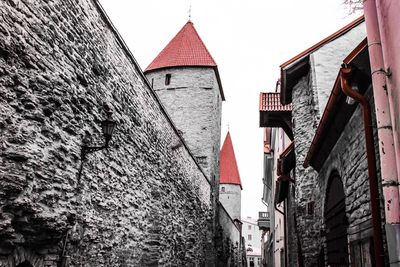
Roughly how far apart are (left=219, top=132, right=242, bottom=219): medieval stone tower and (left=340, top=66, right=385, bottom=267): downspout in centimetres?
3378

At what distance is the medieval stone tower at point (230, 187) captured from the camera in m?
36.9

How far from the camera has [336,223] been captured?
224 inches

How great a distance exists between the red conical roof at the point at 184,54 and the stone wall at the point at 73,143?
39.9ft

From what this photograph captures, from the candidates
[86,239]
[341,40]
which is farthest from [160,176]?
[341,40]

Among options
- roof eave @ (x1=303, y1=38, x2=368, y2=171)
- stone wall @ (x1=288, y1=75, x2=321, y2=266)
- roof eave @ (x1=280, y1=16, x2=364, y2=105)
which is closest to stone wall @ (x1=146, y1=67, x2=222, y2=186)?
roof eave @ (x1=280, y1=16, x2=364, y2=105)

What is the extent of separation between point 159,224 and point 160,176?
1.13m

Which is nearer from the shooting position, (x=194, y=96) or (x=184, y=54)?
(x=194, y=96)

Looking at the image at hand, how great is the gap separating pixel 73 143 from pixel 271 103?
8.52m

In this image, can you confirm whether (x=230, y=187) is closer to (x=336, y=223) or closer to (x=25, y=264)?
(x=336, y=223)

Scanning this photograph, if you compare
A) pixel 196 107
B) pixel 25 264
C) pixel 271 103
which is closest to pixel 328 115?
pixel 25 264

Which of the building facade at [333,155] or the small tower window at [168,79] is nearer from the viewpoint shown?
the building facade at [333,155]

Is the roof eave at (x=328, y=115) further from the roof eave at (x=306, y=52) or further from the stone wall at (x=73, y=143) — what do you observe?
the roof eave at (x=306, y=52)

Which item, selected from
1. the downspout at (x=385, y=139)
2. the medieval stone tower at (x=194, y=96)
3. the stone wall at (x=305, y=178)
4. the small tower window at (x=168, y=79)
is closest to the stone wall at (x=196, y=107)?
the medieval stone tower at (x=194, y=96)

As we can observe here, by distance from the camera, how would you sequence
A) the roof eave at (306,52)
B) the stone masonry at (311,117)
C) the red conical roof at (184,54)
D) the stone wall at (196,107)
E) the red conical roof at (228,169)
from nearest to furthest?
the stone masonry at (311,117)
the roof eave at (306,52)
the stone wall at (196,107)
the red conical roof at (184,54)
the red conical roof at (228,169)
